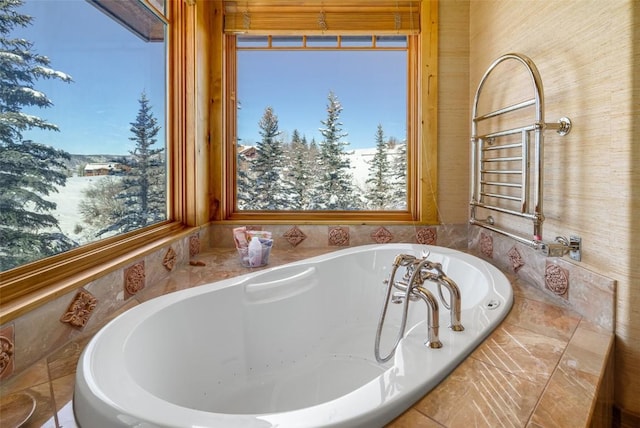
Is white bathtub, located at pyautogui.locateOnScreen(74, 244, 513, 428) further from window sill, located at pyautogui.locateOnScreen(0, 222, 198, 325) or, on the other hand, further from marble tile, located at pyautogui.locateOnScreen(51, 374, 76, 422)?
window sill, located at pyautogui.locateOnScreen(0, 222, 198, 325)

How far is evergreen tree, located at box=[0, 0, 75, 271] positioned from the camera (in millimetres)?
822

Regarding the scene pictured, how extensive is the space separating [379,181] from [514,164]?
810 millimetres

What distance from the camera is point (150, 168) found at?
5.05 ft

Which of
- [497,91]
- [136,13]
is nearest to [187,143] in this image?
[136,13]

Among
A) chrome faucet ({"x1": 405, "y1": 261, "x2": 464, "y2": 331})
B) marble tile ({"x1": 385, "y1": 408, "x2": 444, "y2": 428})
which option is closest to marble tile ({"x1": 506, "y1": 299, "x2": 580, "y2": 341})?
chrome faucet ({"x1": 405, "y1": 261, "x2": 464, "y2": 331})

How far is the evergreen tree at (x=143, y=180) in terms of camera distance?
1359 mm

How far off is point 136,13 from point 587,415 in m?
2.00

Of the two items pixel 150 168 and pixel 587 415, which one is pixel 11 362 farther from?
pixel 587 415

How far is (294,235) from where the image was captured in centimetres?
209

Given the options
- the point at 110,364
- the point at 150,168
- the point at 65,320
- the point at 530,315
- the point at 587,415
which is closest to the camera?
the point at 587,415

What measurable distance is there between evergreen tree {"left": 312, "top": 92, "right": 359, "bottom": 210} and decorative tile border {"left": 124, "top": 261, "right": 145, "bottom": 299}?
1.15m

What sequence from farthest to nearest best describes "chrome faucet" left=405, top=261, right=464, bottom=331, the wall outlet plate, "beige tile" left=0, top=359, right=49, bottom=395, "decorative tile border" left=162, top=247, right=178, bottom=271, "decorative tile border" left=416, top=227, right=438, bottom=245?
"decorative tile border" left=416, top=227, right=438, bottom=245
"decorative tile border" left=162, top=247, right=178, bottom=271
the wall outlet plate
"chrome faucet" left=405, top=261, right=464, bottom=331
"beige tile" left=0, top=359, right=49, bottom=395

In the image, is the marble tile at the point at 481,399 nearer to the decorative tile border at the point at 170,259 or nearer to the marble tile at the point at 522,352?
the marble tile at the point at 522,352

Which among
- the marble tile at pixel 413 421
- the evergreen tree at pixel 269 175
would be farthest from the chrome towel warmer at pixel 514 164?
the evergreen tree at pixel 269 175
